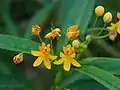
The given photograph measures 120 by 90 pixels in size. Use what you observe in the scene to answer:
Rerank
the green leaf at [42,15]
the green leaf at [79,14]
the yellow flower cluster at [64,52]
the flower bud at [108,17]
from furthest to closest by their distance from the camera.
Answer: the green leaf at [42,15]
the green leaf at [79,14]
the flower bud at [108,17]
the yellow flower cluster at [64,52]

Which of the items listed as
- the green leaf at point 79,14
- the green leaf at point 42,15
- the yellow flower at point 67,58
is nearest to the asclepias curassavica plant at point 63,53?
the yellow flower at point 67,58

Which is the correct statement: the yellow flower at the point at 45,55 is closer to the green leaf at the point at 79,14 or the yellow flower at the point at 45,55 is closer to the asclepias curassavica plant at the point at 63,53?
the asclepias curassavica plant at the point at 63,53

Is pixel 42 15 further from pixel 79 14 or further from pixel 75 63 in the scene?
pixel 75 63

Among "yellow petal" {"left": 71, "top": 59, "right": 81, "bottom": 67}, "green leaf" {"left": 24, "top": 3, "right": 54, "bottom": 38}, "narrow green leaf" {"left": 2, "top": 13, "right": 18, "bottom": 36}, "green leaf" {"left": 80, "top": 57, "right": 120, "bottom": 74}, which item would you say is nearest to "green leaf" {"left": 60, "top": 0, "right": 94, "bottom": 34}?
"green leaf" {"left": 80, "top": 57, "right": 120, "bottom": 74}

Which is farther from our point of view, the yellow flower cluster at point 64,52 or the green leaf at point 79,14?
the green leaf at point 79,14

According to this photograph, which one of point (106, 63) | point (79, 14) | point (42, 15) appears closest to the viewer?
point (106, 63)

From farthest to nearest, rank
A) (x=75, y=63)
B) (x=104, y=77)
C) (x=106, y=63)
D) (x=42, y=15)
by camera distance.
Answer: (x=42, y=15) < (x=106, y=63) < (x=75, y=63) < (x=104, y=77)

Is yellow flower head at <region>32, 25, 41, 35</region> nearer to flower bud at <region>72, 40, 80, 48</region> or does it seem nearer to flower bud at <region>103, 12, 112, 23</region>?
flower bud at <region>72, 40, 80, 48</region>

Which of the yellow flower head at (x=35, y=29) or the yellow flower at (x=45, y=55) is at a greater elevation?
the yellow flower head at (x=35, y=29)

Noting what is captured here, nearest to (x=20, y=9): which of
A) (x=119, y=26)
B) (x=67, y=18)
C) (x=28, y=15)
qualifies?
(x=28, y=15)

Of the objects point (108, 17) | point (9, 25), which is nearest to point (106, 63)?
point (108, 17)
